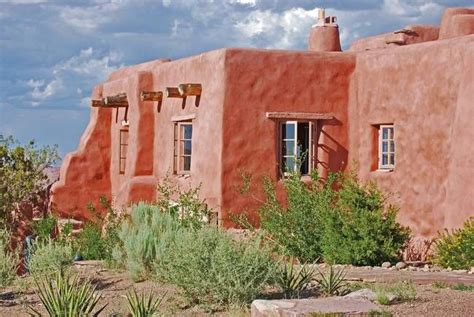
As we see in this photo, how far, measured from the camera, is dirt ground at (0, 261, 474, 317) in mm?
10664

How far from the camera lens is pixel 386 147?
19.9 meters

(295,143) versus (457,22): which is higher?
(457,22)

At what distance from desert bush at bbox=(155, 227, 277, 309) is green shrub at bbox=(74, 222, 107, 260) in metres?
6.08

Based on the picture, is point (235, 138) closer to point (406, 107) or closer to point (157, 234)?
point (406, 107)

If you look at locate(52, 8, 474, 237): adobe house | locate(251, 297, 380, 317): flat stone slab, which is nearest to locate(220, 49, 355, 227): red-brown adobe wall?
locate(52, 8, 474, 237): adobe house

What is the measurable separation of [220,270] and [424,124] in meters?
7.98

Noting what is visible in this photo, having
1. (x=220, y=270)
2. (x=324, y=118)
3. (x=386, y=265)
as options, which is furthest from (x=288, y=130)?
(x=220, y=270)

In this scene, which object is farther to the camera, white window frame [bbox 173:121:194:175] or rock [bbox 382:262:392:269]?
white window frame [bbox 173:121:194:175]

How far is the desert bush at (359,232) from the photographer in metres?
15.7

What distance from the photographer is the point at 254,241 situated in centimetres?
1207

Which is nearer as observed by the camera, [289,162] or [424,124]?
[424,124]

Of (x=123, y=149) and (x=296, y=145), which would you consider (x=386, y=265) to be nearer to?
(x=296, y=145)

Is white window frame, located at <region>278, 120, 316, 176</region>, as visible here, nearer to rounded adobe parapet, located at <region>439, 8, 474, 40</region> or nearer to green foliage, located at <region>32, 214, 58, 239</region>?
rounded adobe parapet, located at <region>439, 8, 474, 40</region>

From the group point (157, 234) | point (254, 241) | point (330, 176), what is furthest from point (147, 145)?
point (254, 241)
